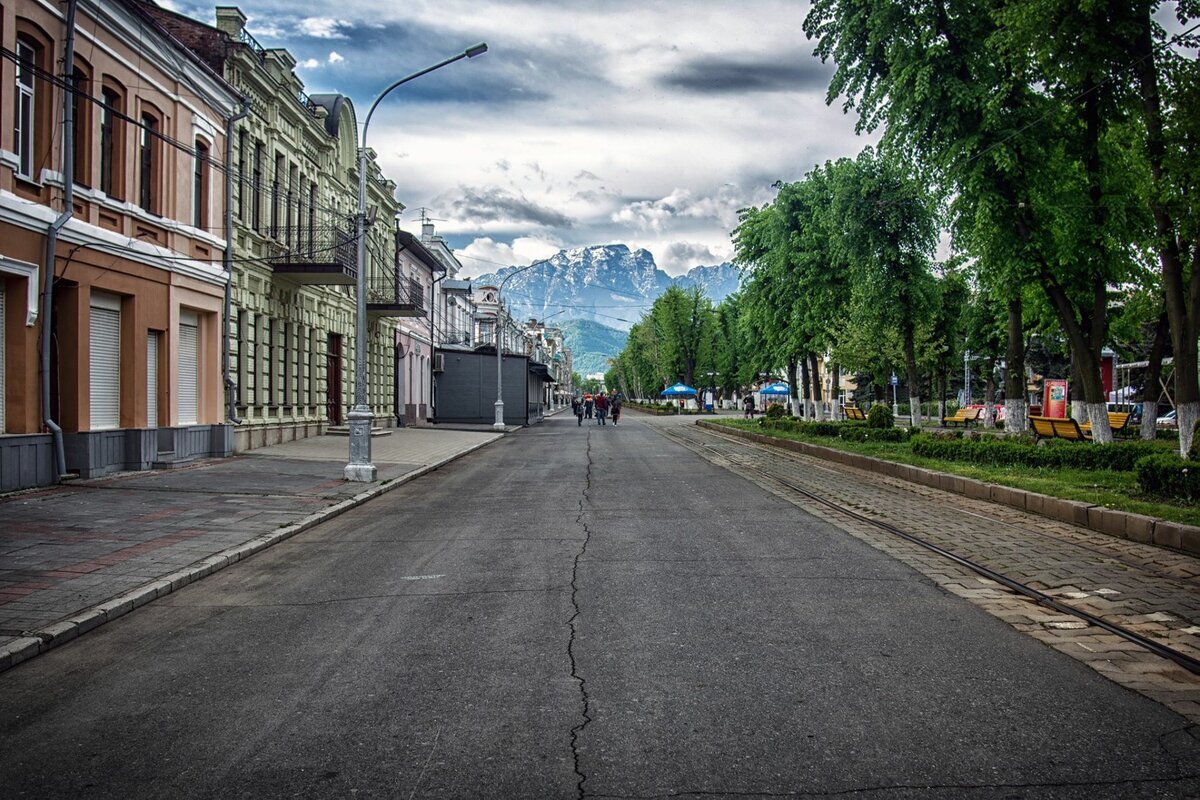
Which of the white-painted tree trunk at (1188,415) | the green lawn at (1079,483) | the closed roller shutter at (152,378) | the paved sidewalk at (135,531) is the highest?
the closed roller shutter at (152,378)

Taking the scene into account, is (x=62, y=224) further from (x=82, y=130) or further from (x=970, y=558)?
(x=970, y=558)

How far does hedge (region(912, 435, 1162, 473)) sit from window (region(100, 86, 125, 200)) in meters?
17.2

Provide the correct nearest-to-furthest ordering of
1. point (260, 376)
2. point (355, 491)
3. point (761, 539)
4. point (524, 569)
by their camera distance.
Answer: point (524, 569) < point (761, 539) < point (355, 491) < point (260, 376)

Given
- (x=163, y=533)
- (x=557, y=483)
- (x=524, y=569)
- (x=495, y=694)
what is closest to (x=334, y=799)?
(x=495, y=694)

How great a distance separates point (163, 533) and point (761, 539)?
22.6 ft

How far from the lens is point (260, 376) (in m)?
23.7

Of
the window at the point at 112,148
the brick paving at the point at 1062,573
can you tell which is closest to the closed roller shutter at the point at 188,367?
the window at the point at 112,148

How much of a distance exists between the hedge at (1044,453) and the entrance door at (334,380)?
810 inches

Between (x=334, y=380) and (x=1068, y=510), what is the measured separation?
85.3 ft

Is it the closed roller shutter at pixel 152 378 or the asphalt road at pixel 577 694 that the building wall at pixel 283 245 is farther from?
the asphalt road at pixel 577 694

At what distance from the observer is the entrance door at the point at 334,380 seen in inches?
1228

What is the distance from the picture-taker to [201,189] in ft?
65.3

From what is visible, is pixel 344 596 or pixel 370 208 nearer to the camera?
pixel 344 596

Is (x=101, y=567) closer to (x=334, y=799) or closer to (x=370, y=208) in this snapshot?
(x=334, y=799)
